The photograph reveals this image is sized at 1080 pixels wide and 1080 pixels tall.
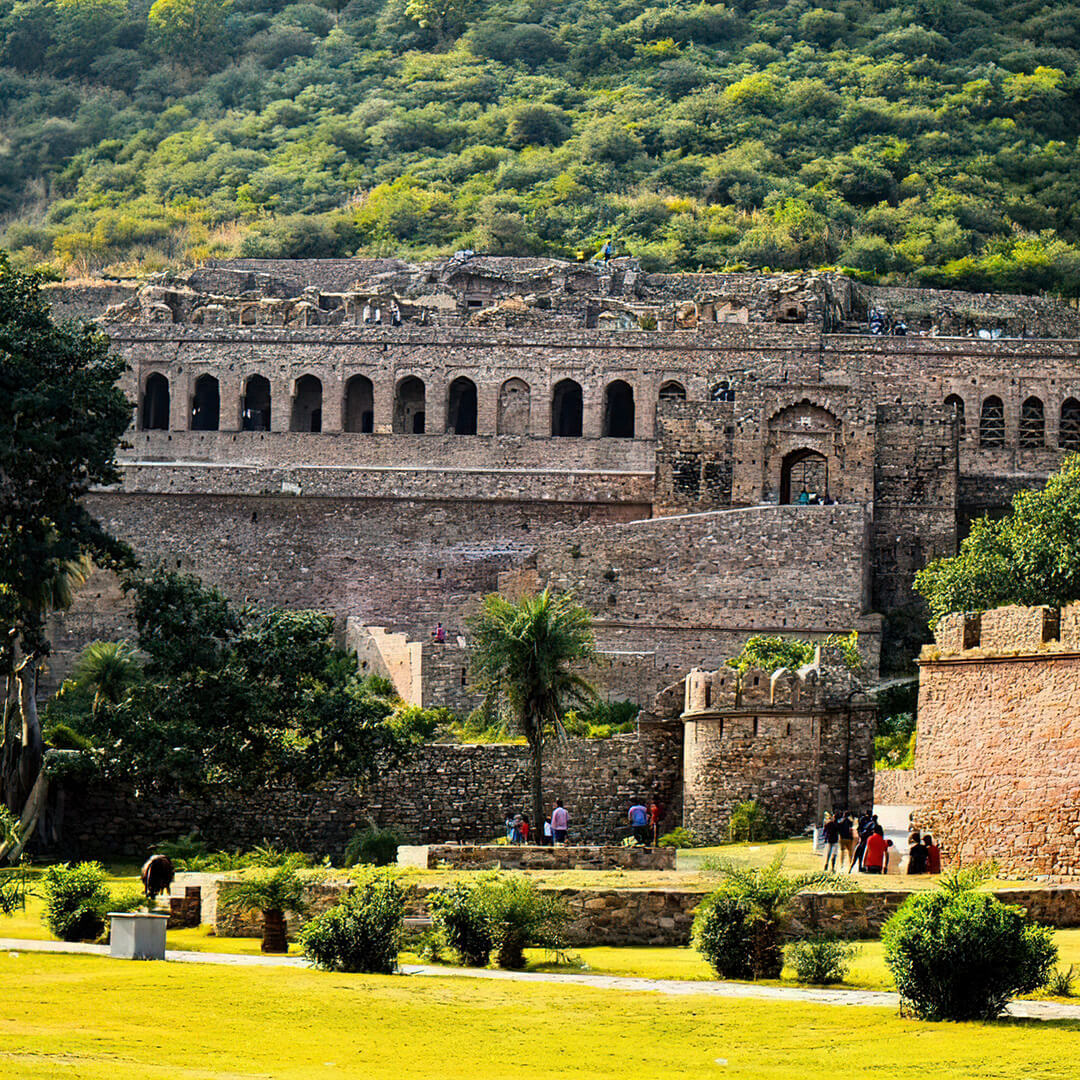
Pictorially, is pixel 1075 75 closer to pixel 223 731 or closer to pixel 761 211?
pixel 761 211

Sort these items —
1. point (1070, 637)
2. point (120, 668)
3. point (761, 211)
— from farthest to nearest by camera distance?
point (761, 211)
point (120, 668)
point (1070, 637)

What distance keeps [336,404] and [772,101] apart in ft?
138

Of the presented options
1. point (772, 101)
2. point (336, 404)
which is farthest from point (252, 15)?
point (336, 404)

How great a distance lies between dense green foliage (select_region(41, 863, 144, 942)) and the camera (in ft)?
81.6

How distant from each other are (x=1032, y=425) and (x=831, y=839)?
31.5 metres

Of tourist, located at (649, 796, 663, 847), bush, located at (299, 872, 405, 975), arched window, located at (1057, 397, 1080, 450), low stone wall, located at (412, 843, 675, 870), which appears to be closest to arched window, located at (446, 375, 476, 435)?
arched window, located at (1057, 397, 1080, 450)

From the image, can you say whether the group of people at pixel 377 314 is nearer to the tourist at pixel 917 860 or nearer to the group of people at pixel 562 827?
the group of people at pixel 562 827

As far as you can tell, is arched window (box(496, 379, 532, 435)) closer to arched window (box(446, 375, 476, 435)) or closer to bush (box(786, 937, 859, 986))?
arched window (box(446, 375, 476, 435))

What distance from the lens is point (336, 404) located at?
6297 centimetres

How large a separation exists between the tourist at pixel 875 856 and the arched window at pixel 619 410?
33.5 metres

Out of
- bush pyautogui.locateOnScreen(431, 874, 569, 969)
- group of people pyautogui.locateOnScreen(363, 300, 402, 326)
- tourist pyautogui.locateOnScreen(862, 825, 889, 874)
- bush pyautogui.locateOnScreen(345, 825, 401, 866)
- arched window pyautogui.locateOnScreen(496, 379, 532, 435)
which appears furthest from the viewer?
group of people pyautogui.locateOnScreen(363, 300, 402, 326)

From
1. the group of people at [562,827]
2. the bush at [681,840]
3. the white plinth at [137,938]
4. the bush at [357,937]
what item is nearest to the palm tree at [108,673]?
the group of people at [562,827]

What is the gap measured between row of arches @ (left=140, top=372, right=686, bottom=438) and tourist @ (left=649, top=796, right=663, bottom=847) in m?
24.7

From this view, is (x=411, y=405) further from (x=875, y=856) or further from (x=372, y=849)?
(x=875, y=856)
